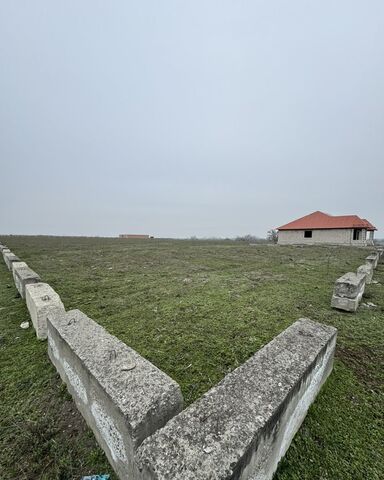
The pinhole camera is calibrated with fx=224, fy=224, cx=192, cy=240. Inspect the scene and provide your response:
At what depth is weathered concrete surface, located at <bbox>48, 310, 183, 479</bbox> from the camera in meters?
1.41

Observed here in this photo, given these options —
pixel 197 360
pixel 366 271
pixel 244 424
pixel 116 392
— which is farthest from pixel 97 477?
pixel 366 271

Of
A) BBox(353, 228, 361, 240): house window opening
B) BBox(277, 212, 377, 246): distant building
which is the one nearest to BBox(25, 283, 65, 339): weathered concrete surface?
BBox(277, 212, 377, 246): distant building

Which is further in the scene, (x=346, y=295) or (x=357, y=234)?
(x=357, y=234)

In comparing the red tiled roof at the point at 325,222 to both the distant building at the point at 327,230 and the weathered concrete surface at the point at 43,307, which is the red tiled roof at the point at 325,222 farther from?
the weathered concrete surface at the point at 43,307

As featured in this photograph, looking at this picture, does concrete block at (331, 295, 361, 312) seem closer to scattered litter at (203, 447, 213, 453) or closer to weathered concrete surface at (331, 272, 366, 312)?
weathered concrete surface at (331, 272, 366, 312)

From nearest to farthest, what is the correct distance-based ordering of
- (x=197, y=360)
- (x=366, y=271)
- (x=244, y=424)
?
(x=244, y=424) → (x=197, y=360) → (x=366, y=271)

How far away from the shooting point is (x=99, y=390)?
1.67 metres

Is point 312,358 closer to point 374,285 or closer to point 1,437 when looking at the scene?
point 1,437

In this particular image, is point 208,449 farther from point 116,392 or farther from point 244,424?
point 116,392

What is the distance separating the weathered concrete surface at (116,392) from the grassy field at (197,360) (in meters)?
0.29

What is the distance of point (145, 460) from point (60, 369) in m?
1.90

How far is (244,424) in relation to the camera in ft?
4.20

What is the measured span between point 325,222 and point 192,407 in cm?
3506

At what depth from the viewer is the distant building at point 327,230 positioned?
1125 inches
